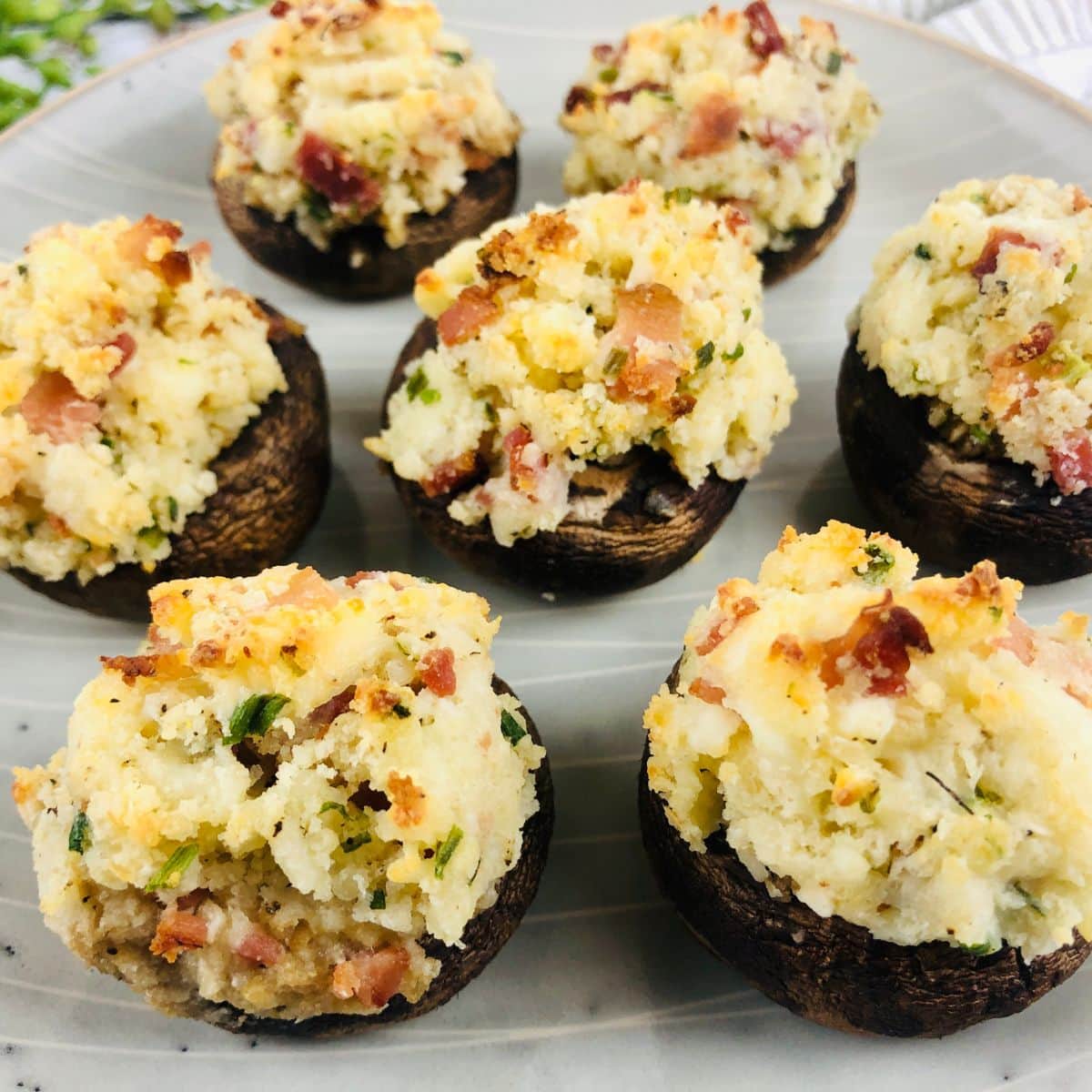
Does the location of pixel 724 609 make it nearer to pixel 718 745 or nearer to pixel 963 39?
pixel 718 745

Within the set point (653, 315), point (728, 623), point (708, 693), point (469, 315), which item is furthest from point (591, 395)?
point (708, 693)

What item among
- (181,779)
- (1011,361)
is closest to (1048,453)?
(1011,361)

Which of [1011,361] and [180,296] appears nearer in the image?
[1011,361]

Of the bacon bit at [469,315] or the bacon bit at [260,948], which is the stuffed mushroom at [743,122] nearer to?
the bacon bit at [469,315]

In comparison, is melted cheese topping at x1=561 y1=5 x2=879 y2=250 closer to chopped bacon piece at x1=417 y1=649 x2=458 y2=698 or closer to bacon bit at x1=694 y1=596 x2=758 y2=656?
bacon bit at x1=694 y1=596 x2=758 y2=656

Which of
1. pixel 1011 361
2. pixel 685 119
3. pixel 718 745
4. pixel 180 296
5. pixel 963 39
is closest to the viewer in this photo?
pixel 718 745

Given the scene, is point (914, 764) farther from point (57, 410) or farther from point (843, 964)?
point (57, 410)

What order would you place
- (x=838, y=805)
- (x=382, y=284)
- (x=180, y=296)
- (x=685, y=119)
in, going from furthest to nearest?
(x=382, y=284), (x=685, y=119), (x=180, y=296), (x=838, y=805)
